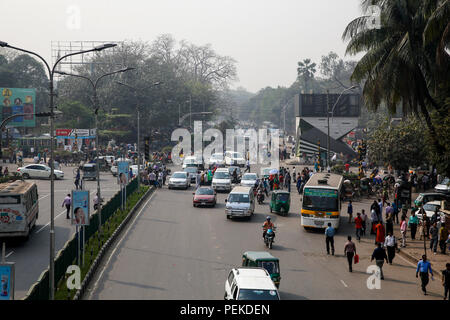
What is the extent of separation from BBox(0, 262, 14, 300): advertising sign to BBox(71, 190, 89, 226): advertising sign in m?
Answer: 7.06

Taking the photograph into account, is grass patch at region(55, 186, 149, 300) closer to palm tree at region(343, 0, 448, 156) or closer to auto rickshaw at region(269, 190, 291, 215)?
auto rickshaw at region(269, 190, 291, 215)

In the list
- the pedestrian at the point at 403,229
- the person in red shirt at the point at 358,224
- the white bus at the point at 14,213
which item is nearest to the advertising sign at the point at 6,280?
the white bus at the point at 14,213

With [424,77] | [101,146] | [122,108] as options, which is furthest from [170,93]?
[424,77]

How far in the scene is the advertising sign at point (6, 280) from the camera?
1318 cm

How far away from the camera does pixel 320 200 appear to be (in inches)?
1094

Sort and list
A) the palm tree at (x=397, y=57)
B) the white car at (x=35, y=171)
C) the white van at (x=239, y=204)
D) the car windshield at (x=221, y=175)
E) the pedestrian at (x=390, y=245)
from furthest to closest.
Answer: the white car at (x=35, y=171), the car windshield at (x=221, y=175), the white van at (x=239, y=204), the palm tree at (x=397, y=57), the pedestrian at (x=390, y=245)

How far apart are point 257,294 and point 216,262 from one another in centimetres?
758

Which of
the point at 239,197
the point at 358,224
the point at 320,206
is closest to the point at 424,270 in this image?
the point at 358,224

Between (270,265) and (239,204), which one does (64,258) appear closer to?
(270,265)

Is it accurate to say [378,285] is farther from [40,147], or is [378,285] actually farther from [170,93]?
[170,93]

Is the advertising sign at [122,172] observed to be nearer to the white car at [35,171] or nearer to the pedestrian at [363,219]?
the pedestrian at [363,219]

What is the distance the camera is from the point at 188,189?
44.5 m

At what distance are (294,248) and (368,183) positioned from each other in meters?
17.3

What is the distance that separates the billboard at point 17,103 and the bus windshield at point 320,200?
55662mm
